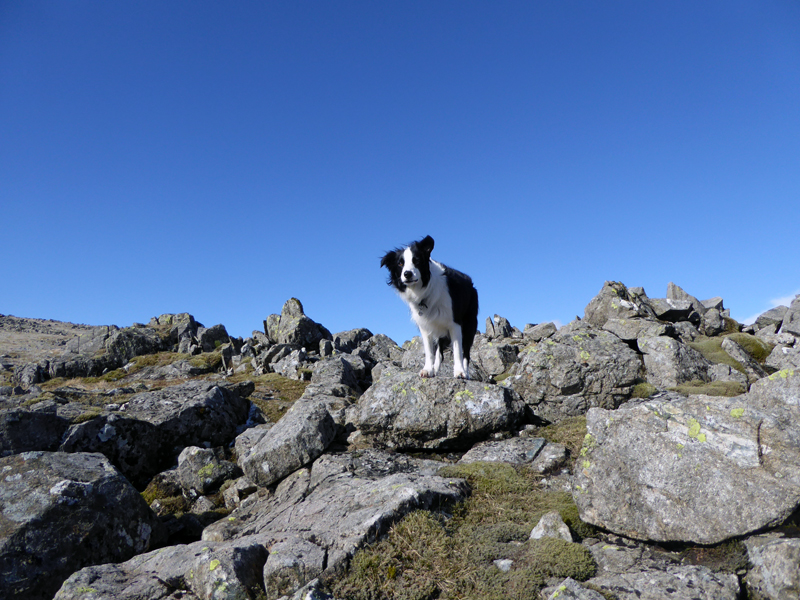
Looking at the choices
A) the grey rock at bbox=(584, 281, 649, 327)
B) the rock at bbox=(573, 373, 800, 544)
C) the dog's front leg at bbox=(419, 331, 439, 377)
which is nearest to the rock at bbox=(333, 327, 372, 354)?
the grey rock at bbox=(584, 281, 649, 327)

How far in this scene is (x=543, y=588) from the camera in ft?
18.9

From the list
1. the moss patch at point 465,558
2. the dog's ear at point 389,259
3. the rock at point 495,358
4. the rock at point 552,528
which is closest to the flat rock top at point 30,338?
the rock at point 495,358

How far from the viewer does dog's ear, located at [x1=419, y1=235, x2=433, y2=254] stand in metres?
12.2

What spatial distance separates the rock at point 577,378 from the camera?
12602mm

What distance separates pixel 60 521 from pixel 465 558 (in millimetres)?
7324

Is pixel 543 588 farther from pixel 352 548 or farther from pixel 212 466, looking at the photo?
pixel 212 466

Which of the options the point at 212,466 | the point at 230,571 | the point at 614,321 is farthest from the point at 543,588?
the point at 614,321

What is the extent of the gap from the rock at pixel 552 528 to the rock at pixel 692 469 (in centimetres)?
44

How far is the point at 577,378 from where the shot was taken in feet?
41.5

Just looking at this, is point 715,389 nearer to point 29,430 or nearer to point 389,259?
point 389,259

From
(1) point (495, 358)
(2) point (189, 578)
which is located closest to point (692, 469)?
(2) point (189, 578)

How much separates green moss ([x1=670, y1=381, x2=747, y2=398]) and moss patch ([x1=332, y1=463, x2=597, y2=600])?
24.0 feet

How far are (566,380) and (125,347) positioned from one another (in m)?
49.8

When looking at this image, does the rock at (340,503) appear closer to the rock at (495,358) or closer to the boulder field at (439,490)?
the boulder field at (439,490)
